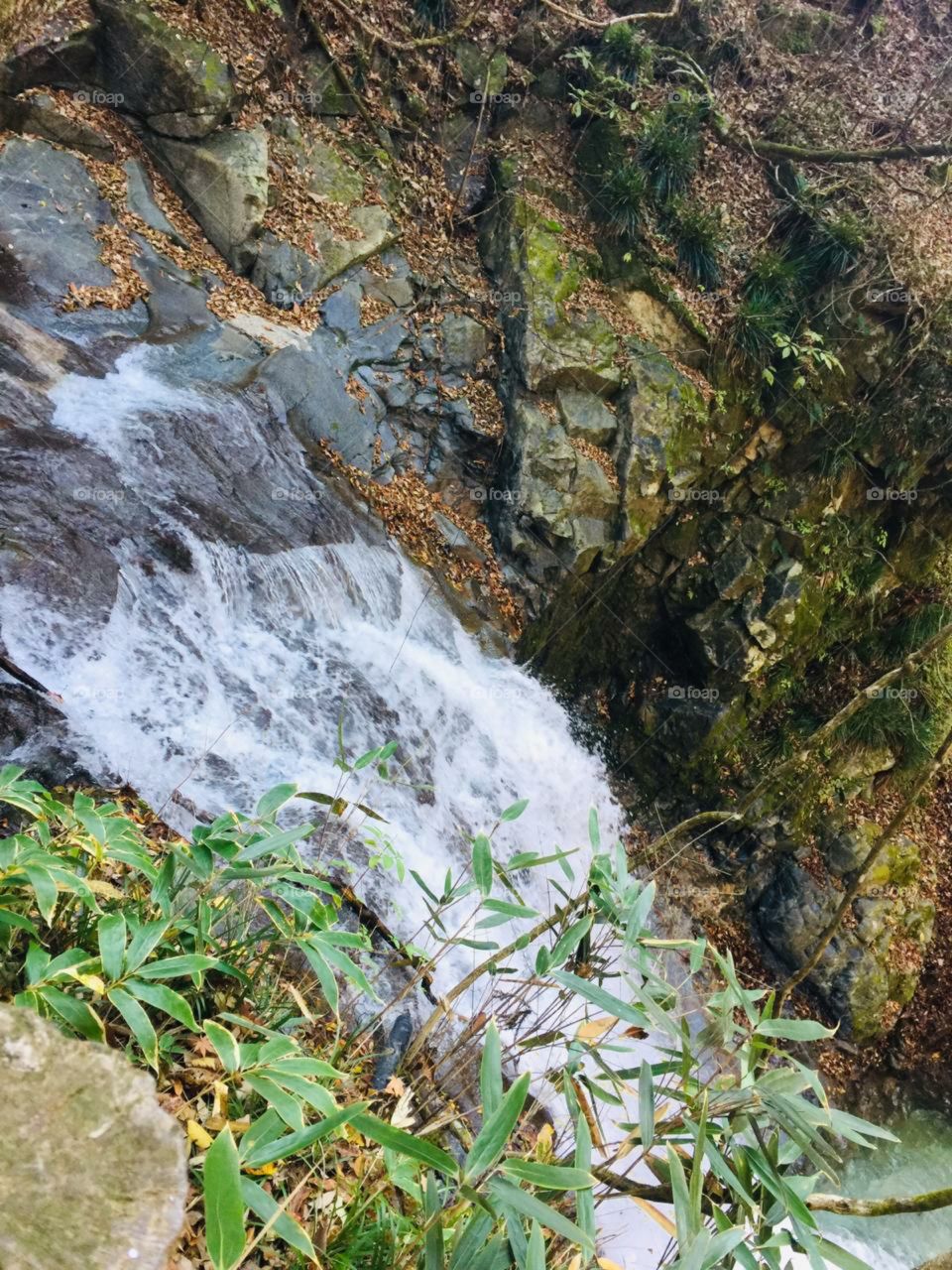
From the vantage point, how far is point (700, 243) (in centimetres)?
876

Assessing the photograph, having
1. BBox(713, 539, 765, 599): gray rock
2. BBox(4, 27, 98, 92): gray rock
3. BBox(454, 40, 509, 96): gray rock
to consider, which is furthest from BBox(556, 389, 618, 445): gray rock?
BBox(4, 27, 98, 92): gray rock

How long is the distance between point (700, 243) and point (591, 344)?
2.00 metres

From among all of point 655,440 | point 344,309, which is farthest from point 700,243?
point 344,309

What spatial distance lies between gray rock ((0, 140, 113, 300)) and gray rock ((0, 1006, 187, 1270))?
7.17 m

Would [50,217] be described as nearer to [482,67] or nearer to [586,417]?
[586,417]

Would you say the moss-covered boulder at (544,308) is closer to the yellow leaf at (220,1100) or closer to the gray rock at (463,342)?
the gray rock at (463,342)

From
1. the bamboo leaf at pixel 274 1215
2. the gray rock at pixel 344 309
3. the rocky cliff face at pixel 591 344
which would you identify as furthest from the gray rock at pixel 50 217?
the bamboo leaf at pixel 274 1215

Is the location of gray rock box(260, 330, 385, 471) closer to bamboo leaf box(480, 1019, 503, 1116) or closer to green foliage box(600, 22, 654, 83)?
green foliage box(600, 22, 654, 83)

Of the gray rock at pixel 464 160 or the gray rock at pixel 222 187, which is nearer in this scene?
the gray rock at pixel 222 187

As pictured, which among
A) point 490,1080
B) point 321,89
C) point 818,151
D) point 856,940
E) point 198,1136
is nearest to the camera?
point 490,1080

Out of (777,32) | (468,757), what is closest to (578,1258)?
(468,757)

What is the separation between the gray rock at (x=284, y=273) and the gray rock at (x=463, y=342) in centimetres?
150

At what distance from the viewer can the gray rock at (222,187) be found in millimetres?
7793

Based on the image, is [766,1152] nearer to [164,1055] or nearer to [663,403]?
[164,1055]
